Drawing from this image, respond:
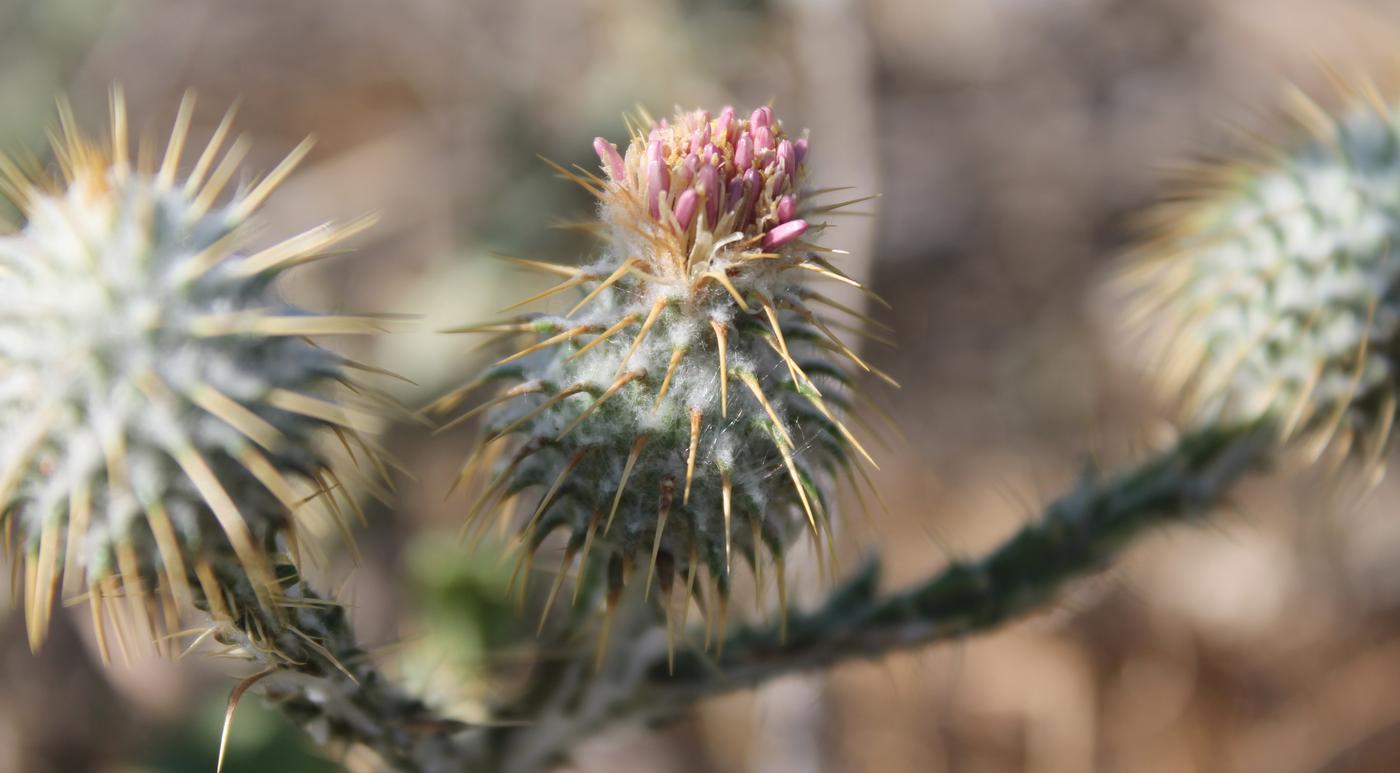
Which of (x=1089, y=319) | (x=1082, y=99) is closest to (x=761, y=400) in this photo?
(x=1089, y=319)

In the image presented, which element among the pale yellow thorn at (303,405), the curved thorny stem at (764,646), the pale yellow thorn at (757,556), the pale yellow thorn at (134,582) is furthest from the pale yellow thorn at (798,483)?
the pale yellow thorn at (134,582)

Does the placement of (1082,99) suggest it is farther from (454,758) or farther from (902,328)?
(454,758)

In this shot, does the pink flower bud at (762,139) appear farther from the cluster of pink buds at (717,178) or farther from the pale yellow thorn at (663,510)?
the pale yellow thorn at (663,510)

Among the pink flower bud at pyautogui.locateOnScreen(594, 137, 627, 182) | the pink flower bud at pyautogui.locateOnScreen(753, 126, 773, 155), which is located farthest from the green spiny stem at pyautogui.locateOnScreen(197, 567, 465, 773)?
the pink flower bud at pyautogui.locateOnScreen(753, 126, 773, 155)

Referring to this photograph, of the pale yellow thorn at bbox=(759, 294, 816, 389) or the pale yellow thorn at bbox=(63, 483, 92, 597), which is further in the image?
the pale yellow thorn at bbox=(759, 294, 816, 389)

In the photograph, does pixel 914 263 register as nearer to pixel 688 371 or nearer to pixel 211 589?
pixel 688 371

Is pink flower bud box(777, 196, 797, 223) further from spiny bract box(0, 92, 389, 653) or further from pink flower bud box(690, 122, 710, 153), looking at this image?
spiny bract box(0, 92, 389, 653)
